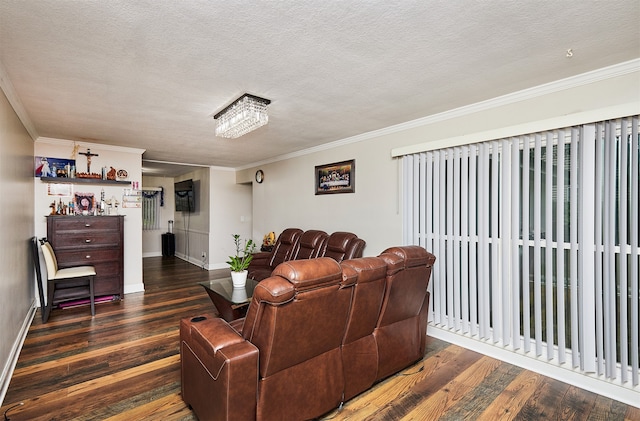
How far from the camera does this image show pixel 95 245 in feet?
14.1

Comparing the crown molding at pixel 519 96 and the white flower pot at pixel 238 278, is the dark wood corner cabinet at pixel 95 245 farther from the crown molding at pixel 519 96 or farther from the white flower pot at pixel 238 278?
the crown molding at pixel 519 96

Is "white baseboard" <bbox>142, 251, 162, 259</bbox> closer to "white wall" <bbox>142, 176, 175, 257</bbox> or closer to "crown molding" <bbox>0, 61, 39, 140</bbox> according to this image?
"white wall" <bbox>142, 176, 175, 257</bbox>

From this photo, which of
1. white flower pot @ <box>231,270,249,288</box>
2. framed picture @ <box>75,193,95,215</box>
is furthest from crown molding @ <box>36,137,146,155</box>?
white flower pot @ <box>231,270,249,288</box>

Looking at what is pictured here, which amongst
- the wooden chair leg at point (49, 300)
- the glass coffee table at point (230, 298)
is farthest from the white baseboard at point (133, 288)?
the glass coffee table at point (230, 298)

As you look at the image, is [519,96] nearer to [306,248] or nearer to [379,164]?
[379,164]

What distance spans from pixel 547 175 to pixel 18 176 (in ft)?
16.2

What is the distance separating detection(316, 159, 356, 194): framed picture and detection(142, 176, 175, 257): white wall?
5.90m

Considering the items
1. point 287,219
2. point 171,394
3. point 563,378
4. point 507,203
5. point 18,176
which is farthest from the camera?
point 287,219

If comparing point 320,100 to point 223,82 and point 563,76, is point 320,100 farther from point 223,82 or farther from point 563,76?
point 563,76

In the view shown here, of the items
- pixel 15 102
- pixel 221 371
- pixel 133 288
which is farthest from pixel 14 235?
pixel 221 371

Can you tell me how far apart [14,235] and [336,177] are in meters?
3.60

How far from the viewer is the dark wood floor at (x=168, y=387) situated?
6.49 feet

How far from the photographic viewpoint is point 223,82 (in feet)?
7.86

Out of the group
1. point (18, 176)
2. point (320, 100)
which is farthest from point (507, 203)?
point (18, 176)
